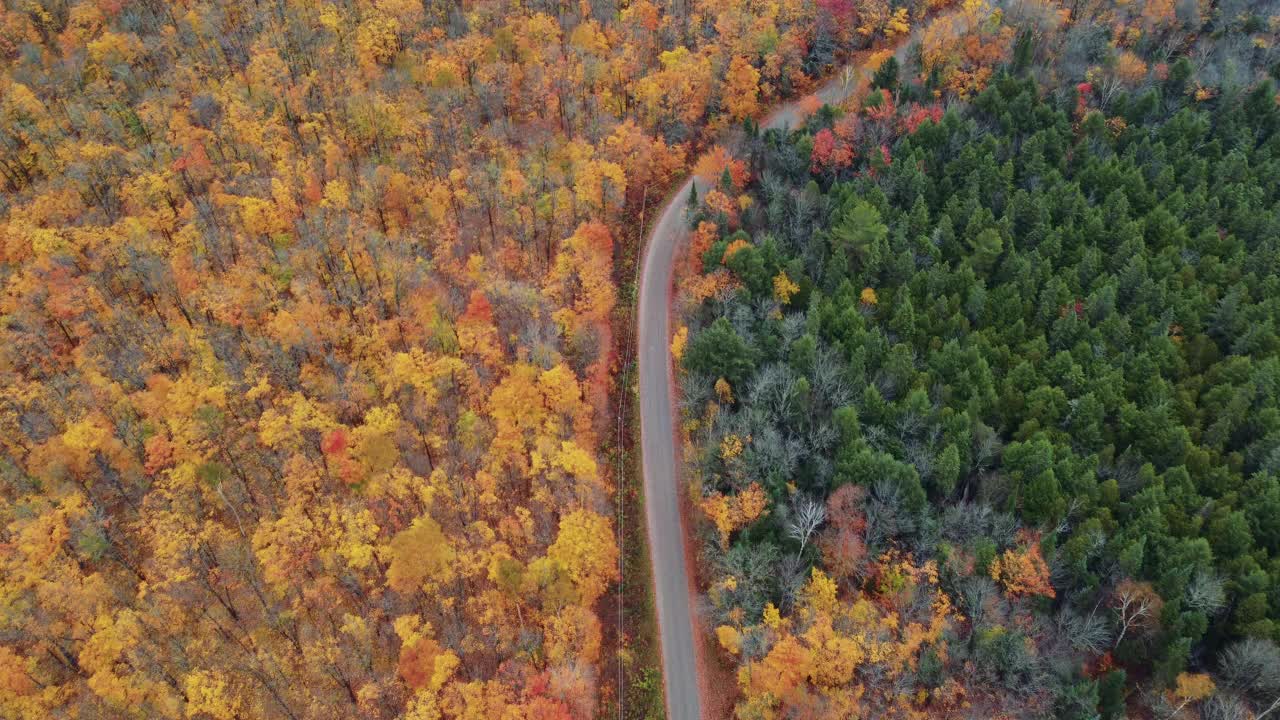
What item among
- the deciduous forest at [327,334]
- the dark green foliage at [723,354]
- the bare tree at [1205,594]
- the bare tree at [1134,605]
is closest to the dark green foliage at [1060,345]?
the bare tree at [1205,594]

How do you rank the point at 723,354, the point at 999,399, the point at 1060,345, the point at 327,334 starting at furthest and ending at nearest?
the point at 327,334, the point at 1060,345, the point at 723,354, the point at 999,399

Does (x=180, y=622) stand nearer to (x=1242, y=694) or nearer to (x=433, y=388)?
(x=433, y=388)

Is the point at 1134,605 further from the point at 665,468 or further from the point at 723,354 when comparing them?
the point at 665,468

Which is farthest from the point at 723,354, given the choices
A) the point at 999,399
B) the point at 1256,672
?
the point at 1256,672

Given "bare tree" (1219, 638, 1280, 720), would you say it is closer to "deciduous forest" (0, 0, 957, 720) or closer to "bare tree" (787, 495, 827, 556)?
"bare tree" (787, 495, 827, 556)

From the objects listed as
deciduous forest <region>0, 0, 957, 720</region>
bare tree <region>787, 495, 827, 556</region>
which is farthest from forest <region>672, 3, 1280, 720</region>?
deciduous forest <region>0, 0, 957, 720</region>

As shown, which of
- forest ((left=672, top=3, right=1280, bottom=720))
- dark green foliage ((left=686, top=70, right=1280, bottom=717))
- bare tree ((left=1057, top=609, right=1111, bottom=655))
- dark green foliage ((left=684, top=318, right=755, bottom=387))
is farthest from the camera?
dark green foliage ((left=684, top=318, right=755, bottom=387))
